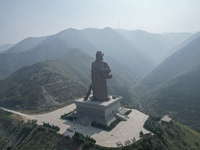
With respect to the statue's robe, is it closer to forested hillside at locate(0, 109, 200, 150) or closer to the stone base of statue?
the stone base of statue

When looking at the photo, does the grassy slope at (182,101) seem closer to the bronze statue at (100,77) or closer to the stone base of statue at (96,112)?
the stone base of statue at (96,112)

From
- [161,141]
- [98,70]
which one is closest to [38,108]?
[98,70]

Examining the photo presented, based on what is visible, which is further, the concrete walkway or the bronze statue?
the bronze statue

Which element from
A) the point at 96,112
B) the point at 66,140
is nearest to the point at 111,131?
the point at 96,112

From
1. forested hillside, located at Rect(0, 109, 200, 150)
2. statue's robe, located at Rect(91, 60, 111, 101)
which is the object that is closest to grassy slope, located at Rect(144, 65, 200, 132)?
forested hillside, located at Rect(0, 109, 200, 150)

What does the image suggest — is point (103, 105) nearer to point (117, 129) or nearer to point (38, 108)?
point (117, 129)

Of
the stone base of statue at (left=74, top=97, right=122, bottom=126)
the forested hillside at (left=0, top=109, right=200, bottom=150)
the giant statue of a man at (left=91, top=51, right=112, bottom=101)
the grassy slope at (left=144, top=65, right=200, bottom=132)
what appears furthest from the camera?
the grassy slope at (left=144, top=65, right=200, bottom=132)
